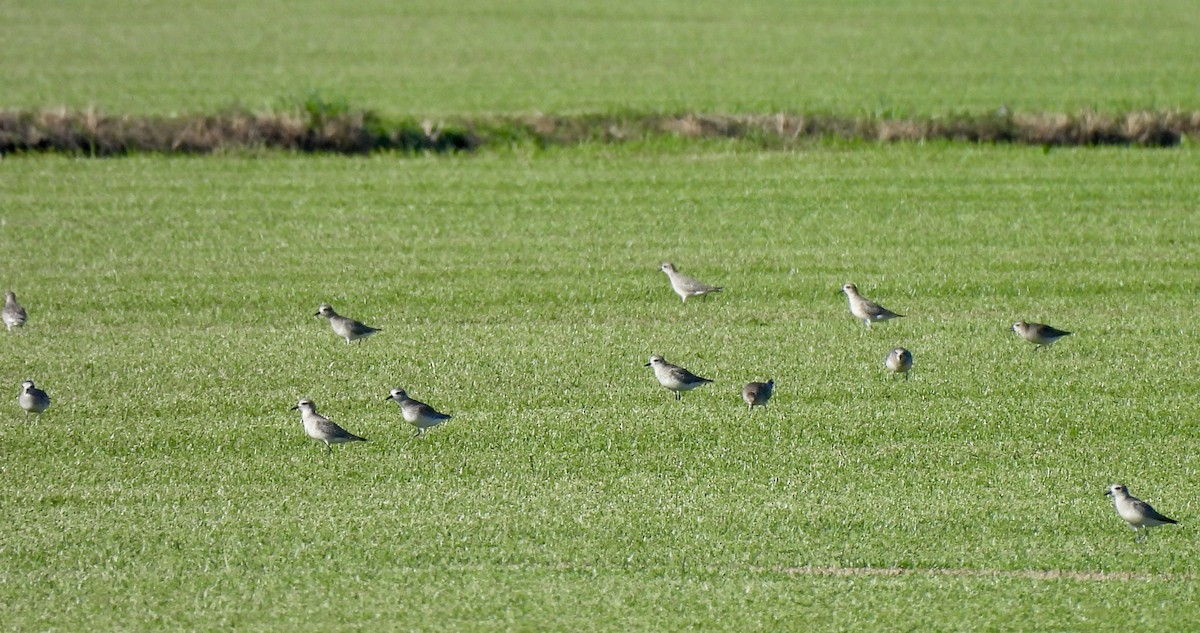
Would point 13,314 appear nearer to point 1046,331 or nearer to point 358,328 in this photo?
point 358,328

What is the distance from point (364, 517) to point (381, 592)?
4.92ft

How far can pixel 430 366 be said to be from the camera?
16.0 m

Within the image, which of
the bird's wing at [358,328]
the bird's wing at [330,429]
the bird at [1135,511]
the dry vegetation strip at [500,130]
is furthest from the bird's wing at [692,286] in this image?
the dry vegetation strip at [500,130]

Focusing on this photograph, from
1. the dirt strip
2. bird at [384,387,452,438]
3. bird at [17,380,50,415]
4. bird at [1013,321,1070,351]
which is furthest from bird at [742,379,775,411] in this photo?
bird at [17,380,50,415]

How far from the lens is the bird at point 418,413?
13.4 meters

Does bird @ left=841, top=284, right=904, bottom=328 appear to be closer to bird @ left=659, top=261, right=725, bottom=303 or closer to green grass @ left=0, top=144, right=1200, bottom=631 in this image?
green grass @ left=0, top=144, right=1200, bottom=631

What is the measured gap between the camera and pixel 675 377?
14531 millimetres

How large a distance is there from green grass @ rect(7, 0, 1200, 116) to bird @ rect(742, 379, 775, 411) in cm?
1675

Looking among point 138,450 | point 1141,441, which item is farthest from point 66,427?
point 1141,441

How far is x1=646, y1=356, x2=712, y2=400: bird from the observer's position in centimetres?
1453

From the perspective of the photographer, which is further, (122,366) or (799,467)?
(122,366)

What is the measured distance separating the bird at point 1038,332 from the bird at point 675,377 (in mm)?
3773

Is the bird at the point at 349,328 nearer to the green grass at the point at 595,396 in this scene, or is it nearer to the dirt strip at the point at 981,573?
the green grass at the point at 595,396

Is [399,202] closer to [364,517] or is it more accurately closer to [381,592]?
[364,517]
